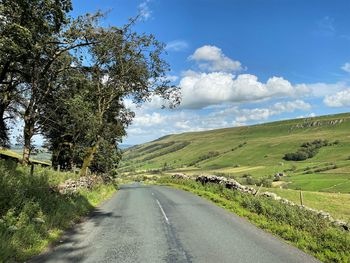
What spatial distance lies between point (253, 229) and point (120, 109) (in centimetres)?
3167

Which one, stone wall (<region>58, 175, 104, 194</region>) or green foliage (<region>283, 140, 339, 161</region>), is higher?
green foliage (<region>283, 140, 339, 161</region>)

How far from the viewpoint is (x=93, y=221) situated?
16.0 metres

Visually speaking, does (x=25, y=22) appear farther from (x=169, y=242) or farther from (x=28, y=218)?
(x=169, y=242)

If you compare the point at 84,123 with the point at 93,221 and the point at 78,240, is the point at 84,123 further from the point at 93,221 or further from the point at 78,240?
the point at 78,240

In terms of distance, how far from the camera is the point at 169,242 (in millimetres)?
11812

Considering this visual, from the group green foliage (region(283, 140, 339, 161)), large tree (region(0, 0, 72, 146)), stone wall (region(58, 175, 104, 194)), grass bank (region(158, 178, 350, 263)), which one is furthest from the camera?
green foliage (region(283, 140, 339, 161))

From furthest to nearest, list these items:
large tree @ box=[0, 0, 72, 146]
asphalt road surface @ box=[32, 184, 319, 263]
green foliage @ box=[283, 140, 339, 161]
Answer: green foliage @ box=[283, 140, 339, 161] < large tree @ box=[0, 0, 72, 146] < asphalt road surface @ box=[32, 184, 319, 263]

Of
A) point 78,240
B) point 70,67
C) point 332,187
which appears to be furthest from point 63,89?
point 332,187

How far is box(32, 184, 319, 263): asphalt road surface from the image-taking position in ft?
32.1

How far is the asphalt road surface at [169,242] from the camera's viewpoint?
979cm

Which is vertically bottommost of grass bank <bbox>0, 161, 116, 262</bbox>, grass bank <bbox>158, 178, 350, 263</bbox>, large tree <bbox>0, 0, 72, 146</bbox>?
grass bank <bbox>158, 178, 350, 263</bbox>

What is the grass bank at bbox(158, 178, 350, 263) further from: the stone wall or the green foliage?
the green foliage

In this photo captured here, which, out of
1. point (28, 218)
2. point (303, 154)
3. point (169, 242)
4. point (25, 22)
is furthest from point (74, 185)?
point (303, 154)

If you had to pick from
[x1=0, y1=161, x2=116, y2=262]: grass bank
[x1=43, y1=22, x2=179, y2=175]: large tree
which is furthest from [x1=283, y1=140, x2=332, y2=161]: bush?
[x1=0, y1=161, x2=116, y2=262]: grass bank
